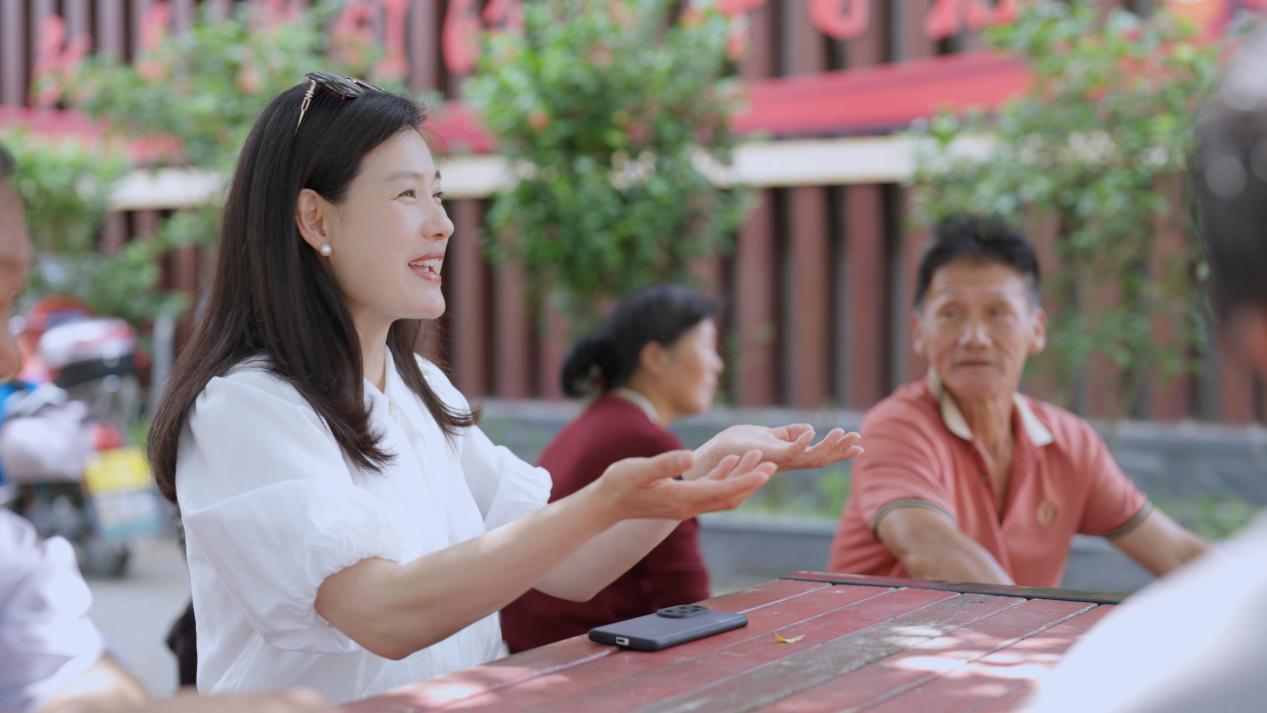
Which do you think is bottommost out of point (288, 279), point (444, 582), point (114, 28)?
point (444, 582)

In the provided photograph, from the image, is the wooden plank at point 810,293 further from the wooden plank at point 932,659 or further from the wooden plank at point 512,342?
the wooden plank at point 932,659

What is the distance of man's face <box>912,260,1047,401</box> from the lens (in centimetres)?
305

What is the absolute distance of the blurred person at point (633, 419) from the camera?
130 inches

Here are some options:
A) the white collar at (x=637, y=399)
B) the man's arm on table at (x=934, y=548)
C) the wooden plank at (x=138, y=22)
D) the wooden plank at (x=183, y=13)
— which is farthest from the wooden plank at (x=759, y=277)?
the man's arm on table at (x=934, y=548)

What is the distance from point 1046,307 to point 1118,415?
65 cm

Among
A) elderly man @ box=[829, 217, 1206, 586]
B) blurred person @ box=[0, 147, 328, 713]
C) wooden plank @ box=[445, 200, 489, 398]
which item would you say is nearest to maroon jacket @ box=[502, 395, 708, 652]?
elderly man @ box=[829, 217, 1206, 586]

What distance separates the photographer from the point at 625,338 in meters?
3.91

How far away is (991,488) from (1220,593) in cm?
213

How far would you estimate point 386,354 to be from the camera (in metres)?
2.40

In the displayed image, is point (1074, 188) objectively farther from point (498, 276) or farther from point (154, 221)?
point (154, 221)

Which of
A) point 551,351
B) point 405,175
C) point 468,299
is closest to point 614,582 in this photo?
point 405,175

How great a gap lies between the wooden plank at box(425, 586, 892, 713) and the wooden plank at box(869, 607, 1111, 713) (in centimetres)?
30

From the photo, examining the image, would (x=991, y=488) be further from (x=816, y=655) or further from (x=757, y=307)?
(x=757, y=307)

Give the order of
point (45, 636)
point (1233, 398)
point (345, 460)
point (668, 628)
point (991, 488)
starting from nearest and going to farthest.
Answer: point (45, 636) → point (668, 628) → point (345, 460) → point (991, 488) → point (1233, 398)
